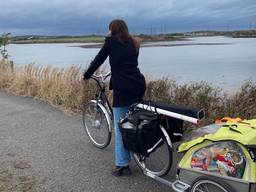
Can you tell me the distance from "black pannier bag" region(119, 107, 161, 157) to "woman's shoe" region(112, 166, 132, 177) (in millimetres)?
440

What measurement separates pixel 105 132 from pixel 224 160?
2960 millimetres

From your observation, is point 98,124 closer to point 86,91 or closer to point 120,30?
point 120,30

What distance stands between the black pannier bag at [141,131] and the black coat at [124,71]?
0.73 feet

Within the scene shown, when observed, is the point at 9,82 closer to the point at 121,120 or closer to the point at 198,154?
the point at 121,120

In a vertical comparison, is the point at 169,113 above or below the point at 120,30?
below

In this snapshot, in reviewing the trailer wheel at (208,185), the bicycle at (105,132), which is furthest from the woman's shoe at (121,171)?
the trailer wheel at (208,185)

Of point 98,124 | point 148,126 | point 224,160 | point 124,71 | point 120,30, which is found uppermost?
point 120,30

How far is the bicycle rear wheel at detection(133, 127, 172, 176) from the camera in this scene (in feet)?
15.9

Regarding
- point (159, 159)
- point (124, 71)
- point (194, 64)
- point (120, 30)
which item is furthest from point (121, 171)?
point (194, 64)

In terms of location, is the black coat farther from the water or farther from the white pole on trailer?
the water

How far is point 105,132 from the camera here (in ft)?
21.6

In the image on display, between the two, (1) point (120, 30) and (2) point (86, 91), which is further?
(2) point (86, 91)

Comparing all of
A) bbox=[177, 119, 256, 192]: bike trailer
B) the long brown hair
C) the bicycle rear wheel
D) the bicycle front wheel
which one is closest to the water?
the bicycle front wheel

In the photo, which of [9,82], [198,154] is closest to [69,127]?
[198,154]
